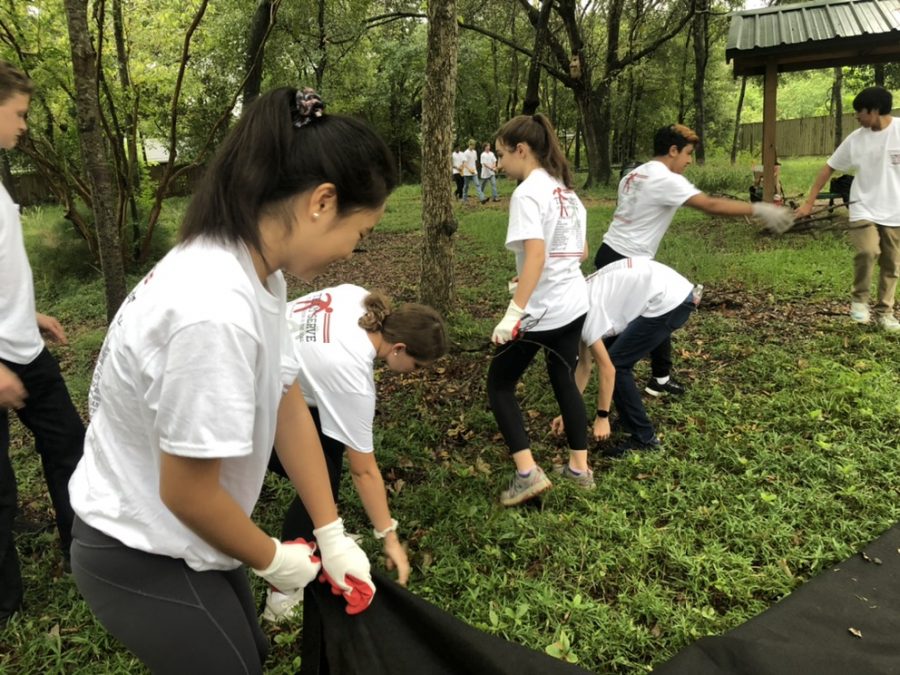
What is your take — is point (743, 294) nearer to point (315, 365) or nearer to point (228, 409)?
point (315, 365)

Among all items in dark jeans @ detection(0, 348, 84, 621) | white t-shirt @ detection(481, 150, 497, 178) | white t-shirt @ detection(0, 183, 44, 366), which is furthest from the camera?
white t-shirt @ detection(481, 150, 497, 178)

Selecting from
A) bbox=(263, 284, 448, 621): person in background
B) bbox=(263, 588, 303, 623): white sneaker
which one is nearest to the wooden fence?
bbox=(263, 284, 448, 621): person in background

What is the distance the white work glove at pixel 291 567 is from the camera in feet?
4.30

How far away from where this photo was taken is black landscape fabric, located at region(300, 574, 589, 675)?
4.80 ft

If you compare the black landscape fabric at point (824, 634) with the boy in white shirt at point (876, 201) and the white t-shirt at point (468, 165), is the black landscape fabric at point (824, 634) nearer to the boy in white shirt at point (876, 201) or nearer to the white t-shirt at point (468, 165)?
the boy in white shirt at point (876, 201)

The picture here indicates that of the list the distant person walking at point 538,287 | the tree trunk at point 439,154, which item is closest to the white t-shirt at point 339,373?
the distant person walking at point 538,287

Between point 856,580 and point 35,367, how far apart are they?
341 centimetres

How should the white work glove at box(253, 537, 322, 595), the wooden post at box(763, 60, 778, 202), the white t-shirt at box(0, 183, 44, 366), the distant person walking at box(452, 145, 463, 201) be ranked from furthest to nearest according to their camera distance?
the distant person walking at box(452, 145, 463, 201) → the wooden post at box(763, 60, 778, 202) → the white t-shirt at box(0, 183, 44, 366) → the white work glove at box(253, 537, 322, 595)

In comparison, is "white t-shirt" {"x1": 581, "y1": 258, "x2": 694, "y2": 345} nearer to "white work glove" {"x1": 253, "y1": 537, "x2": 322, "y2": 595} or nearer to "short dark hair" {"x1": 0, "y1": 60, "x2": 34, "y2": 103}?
"white work glove" {"x1": 253, "y1": 537, "x2": 322, "y2": 595}

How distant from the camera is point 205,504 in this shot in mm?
1043

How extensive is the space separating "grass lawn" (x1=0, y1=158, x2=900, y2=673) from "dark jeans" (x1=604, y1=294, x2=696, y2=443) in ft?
0.77

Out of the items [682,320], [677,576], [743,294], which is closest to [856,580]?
[677,576]

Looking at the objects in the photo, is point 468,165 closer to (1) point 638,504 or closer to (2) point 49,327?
(1) point 638,504

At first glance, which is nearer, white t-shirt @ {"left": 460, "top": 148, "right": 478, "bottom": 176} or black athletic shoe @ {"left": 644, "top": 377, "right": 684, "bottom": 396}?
black athletic shoe @ {"left": 644, "top": 377, "right": 684, "bottom": 396}
